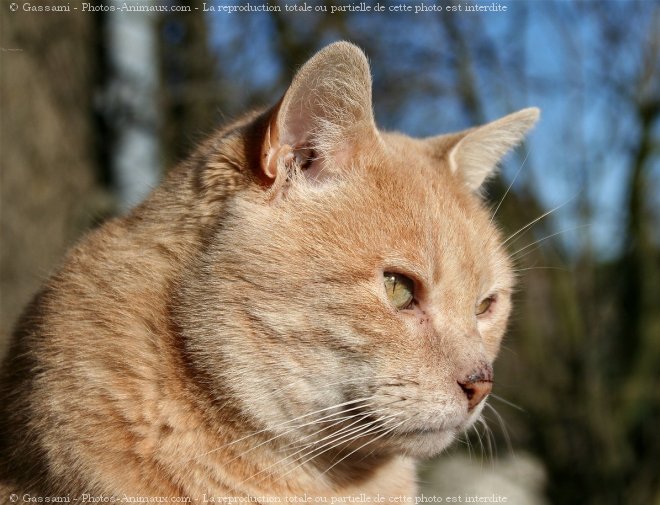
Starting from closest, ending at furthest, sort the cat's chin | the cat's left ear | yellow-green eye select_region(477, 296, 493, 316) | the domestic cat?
the domestic cat → the cat's chin → yellow-green eye select_region(477, 296, 493, 316) → the cat's left ear

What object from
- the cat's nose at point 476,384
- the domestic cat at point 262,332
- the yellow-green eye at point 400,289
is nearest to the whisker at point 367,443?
the domestic cat at point 262,332

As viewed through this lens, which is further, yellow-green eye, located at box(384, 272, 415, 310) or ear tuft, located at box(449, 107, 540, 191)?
ear tuft, located at box(449, 107, 540, 191)

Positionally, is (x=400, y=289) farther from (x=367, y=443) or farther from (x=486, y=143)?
(x=486, y=143)

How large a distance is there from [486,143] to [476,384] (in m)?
1.24

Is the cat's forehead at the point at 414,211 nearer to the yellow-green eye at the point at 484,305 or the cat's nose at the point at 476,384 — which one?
the yellow-green eye at the point at 484,305

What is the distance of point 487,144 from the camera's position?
3068mm

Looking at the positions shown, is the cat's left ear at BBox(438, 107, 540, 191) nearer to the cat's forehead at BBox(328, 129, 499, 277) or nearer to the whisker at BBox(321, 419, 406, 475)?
the cat's forehead at BBox(328, 129, 499, 277)

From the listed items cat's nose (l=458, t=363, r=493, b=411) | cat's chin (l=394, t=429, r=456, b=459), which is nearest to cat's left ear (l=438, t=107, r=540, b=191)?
cat's nose (l=458, t=363, r=493, b=411)

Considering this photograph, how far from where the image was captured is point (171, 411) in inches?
84.1

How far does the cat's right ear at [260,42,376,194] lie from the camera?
2191 mm

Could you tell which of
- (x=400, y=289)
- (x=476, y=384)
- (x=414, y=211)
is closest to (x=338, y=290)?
(x=400, y=289)

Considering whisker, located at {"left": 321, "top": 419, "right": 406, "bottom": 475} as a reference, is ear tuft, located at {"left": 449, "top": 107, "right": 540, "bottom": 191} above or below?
above

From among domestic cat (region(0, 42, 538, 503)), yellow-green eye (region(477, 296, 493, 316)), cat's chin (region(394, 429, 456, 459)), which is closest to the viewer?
domestic cat (region(0, 42, 538, 503))

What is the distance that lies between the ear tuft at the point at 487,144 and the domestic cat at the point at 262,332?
636 mm
